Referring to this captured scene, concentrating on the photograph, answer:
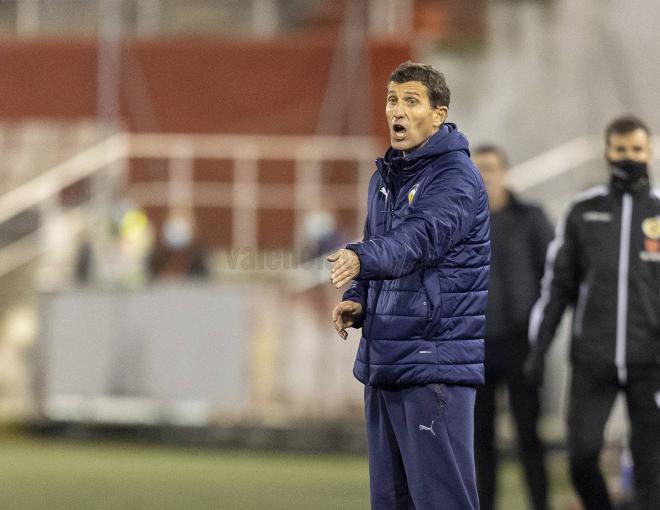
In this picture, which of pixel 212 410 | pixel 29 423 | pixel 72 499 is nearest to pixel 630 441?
pixel 72 499

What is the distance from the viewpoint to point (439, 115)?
4.79m

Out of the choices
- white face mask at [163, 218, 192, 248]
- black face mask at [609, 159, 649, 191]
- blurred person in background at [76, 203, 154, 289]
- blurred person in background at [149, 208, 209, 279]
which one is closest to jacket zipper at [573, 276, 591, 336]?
black face mask at [609, 159, 649, 191]

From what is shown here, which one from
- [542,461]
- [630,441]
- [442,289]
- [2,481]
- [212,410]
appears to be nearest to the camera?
[442,289]

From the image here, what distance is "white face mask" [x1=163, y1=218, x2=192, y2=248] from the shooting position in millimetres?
13686

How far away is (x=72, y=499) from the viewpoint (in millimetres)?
9102

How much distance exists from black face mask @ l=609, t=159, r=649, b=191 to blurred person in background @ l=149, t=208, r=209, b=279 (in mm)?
6854

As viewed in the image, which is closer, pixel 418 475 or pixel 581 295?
pixel 418 475

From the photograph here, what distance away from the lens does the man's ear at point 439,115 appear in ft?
15.7

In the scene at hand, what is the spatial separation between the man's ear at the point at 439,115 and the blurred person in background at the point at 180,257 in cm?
831

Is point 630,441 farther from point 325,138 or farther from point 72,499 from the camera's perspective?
point 325,138

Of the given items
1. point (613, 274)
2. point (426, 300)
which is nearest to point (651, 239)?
point (613, 274)

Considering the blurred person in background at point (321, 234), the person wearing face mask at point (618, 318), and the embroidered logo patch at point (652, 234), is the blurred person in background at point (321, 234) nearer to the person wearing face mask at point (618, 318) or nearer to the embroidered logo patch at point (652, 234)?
the person wearing face mask at point (618, 318)

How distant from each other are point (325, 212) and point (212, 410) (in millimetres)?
5092

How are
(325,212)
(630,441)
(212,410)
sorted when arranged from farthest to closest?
(325,212), (212,410), (630,441)
